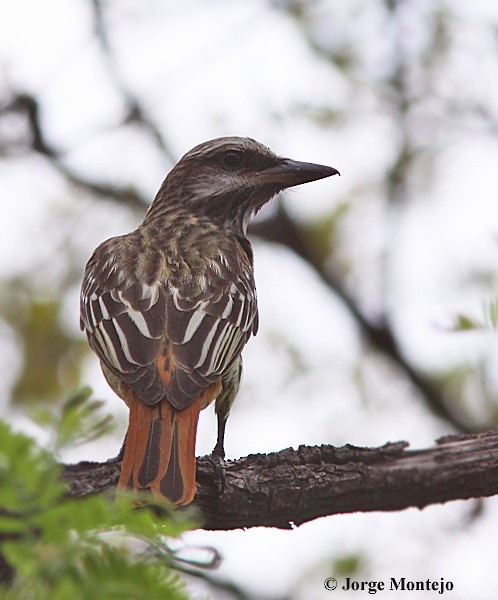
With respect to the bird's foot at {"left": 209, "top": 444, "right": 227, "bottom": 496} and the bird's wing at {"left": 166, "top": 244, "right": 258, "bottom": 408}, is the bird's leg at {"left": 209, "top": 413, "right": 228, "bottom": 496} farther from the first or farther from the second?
the bird's wing at {"left": 166, "top": 244, "right": 258, "bottom": 408}

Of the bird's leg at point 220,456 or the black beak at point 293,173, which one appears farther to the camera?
the black beak at point 293,173

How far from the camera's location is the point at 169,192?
23.7 ft

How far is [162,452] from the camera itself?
4.05 m

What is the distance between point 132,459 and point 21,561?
2.47m

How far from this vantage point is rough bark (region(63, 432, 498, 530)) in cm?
414

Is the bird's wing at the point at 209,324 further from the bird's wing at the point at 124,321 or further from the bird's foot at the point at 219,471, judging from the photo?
the bird's foot at the point at 219,471

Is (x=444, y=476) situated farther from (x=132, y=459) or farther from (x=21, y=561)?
(x=21, y=561)

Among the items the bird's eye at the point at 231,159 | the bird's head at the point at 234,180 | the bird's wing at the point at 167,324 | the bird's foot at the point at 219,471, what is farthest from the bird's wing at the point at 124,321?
the bird's eye at the point at 231,159

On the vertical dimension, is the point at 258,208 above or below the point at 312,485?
above

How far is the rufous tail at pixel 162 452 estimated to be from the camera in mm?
3926

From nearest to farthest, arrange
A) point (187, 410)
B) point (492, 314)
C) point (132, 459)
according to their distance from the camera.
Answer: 1. point (492, 314)
2. point (132, 459)
3. point (187, 410)

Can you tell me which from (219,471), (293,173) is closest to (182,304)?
(219,471)

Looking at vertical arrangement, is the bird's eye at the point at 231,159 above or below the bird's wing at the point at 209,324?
above

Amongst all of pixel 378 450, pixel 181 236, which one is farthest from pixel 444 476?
pixel 181 236
